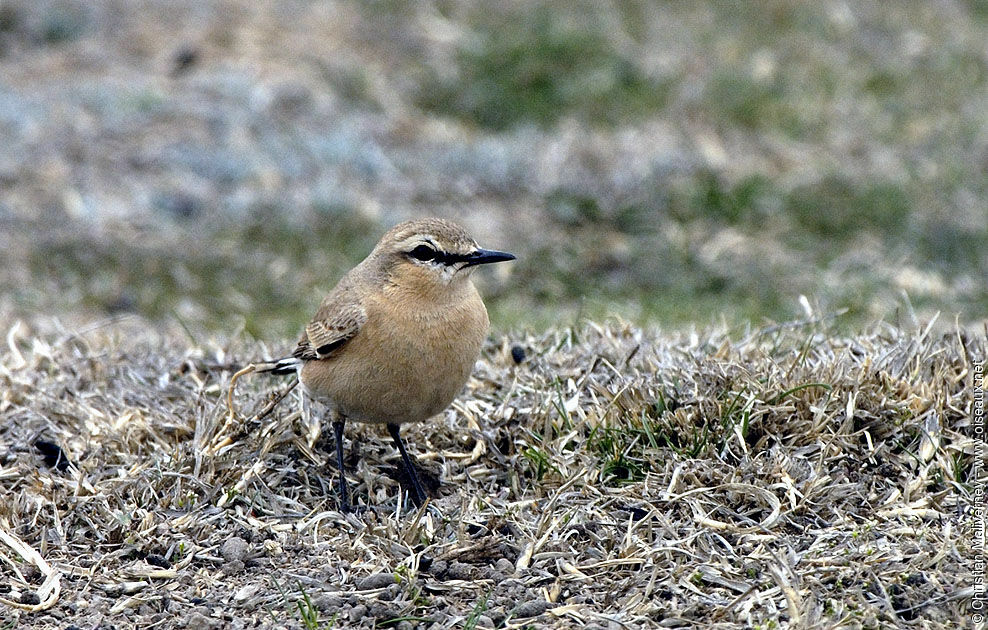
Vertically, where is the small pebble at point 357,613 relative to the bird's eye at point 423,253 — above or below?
below

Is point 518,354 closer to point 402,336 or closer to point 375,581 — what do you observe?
point 402,336

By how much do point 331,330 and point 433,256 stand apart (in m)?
0.57

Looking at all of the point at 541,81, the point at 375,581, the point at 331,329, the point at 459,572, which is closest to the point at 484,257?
the point at 331,329

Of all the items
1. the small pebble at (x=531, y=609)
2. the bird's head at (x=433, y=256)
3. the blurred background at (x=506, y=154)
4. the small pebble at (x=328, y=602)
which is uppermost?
the bird's head at (x=433, y=256)

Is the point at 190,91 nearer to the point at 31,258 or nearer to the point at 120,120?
the point at 120,120

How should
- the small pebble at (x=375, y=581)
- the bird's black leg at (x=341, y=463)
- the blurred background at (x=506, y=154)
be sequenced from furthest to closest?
the blurred background at (x=506, y=154)
the bird's black leg at (x=341, y=463)
the small pebble at (x=375, y=581)

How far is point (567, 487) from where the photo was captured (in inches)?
209

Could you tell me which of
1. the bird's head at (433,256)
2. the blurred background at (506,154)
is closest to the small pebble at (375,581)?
the bird's head at (433,256)

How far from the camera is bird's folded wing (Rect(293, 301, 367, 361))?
5629mm

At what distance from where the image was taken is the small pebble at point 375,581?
15.7 feet

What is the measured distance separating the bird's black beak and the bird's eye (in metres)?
0.16

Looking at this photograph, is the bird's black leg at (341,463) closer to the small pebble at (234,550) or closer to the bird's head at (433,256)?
the small pebble at (234,550)

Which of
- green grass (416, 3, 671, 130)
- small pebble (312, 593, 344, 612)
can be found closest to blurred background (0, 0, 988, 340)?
green grass (416, 3, 671, 130)

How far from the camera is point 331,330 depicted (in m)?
5.70
